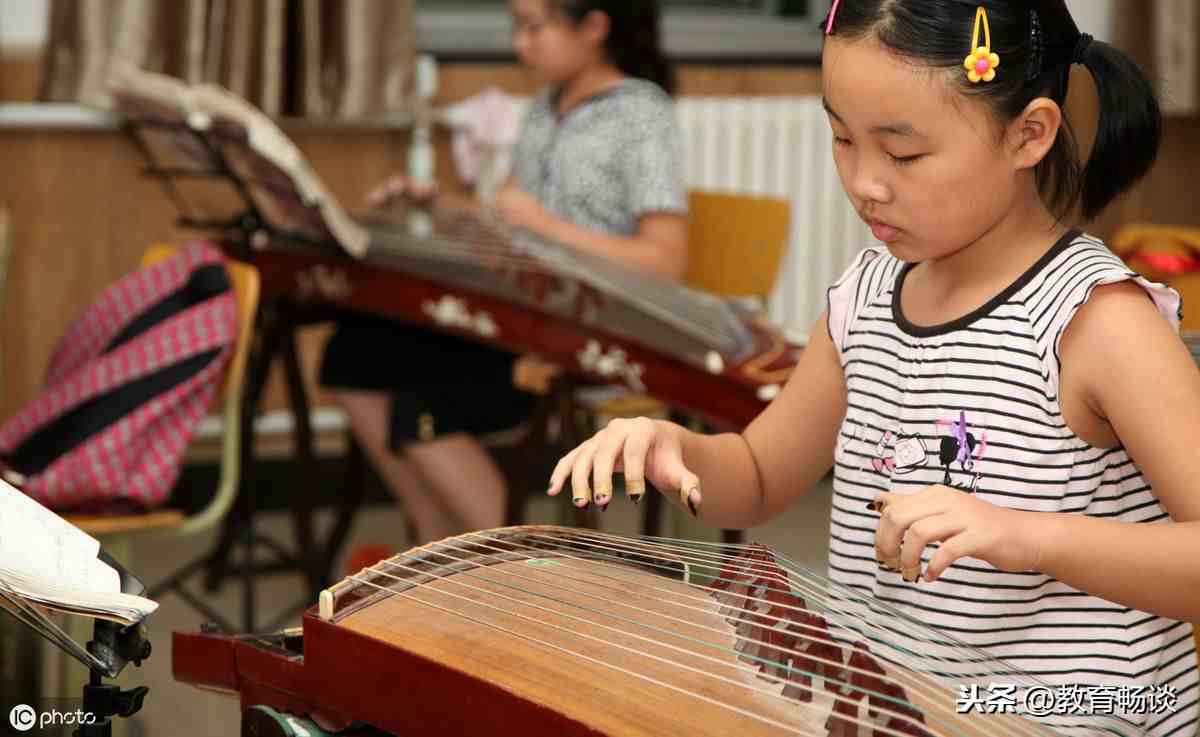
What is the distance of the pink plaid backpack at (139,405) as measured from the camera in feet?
7.43

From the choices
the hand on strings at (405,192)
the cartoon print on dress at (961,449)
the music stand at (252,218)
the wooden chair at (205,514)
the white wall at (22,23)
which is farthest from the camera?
the white wall at (22,23)

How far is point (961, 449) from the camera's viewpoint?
1.19 m

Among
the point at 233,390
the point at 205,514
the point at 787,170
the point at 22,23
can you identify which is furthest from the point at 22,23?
the point at 787,170

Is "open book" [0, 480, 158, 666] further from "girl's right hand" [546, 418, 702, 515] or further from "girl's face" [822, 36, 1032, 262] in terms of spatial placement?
"girl's face" [822, 36, 1032, 262]

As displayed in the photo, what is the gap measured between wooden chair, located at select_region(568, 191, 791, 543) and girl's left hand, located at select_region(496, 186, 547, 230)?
0.41 metres

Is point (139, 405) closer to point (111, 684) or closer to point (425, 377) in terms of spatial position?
point (425, 377)

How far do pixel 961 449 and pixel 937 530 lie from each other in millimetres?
324

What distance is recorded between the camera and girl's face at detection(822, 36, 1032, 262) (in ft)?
3.54

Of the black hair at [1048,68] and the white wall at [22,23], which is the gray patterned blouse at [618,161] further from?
the black hair at [1048,68]

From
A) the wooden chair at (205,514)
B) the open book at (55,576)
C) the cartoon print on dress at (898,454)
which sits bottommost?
the wooden chair at (205,514)

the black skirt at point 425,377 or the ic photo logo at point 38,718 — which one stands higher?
the ic photo logo at point 38,718

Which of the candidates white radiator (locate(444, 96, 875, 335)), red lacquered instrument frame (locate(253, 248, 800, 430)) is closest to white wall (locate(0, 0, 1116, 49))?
white radiator (locate(444, 96, 875, 335))

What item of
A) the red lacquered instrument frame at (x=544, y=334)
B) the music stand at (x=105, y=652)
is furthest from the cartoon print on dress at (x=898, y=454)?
the red lacquered instrument frame at (x=544, y=334)

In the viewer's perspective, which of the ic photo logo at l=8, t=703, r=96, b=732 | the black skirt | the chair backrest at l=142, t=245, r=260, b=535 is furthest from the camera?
the black skirt
